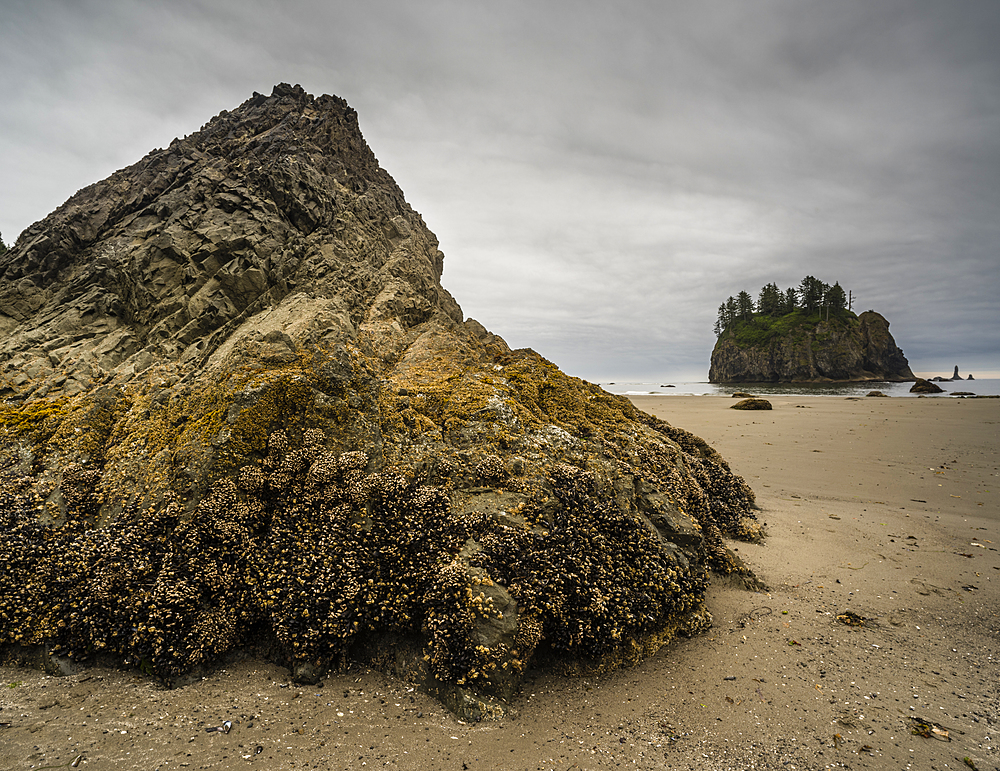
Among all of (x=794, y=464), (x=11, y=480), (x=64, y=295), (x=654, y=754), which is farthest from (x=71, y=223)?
(x=794, y=464)

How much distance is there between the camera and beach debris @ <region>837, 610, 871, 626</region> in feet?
17.5

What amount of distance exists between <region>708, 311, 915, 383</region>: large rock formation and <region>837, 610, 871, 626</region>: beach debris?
9734cm

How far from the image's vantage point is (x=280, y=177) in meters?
9.38

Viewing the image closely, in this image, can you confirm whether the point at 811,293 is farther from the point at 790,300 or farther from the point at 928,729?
the point at 928,729

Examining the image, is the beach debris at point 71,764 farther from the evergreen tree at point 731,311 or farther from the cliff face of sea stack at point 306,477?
the evergreen tree at point 731,311

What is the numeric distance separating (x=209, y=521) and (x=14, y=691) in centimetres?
190

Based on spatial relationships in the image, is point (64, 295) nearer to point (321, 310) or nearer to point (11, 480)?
point (11, 480)

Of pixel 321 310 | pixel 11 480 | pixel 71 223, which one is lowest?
pixel 11 480

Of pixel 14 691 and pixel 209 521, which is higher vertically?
pixel 209 521

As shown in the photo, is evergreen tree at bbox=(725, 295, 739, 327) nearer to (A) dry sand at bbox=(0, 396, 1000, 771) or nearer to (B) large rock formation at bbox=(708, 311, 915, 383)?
(B) large rock formation at bbox=(708, 311, 915, 383)

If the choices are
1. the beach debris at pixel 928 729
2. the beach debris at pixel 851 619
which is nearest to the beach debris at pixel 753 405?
the beach debris at pixel 851 619

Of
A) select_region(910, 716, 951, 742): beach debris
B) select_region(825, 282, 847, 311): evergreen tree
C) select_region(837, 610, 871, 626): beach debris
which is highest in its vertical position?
select_region(825, 282, 847, 311): evergreen tree

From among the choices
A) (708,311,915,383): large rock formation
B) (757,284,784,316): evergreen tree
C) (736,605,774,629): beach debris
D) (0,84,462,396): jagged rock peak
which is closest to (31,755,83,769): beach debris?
(0,84,462,396): jagged rock peak

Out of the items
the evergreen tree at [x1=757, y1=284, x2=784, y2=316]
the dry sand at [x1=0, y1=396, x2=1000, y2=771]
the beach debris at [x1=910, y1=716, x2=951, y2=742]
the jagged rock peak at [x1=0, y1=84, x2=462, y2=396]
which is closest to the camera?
the dry sand at [x1=0, y1=396, x2=1000, y2=771]
